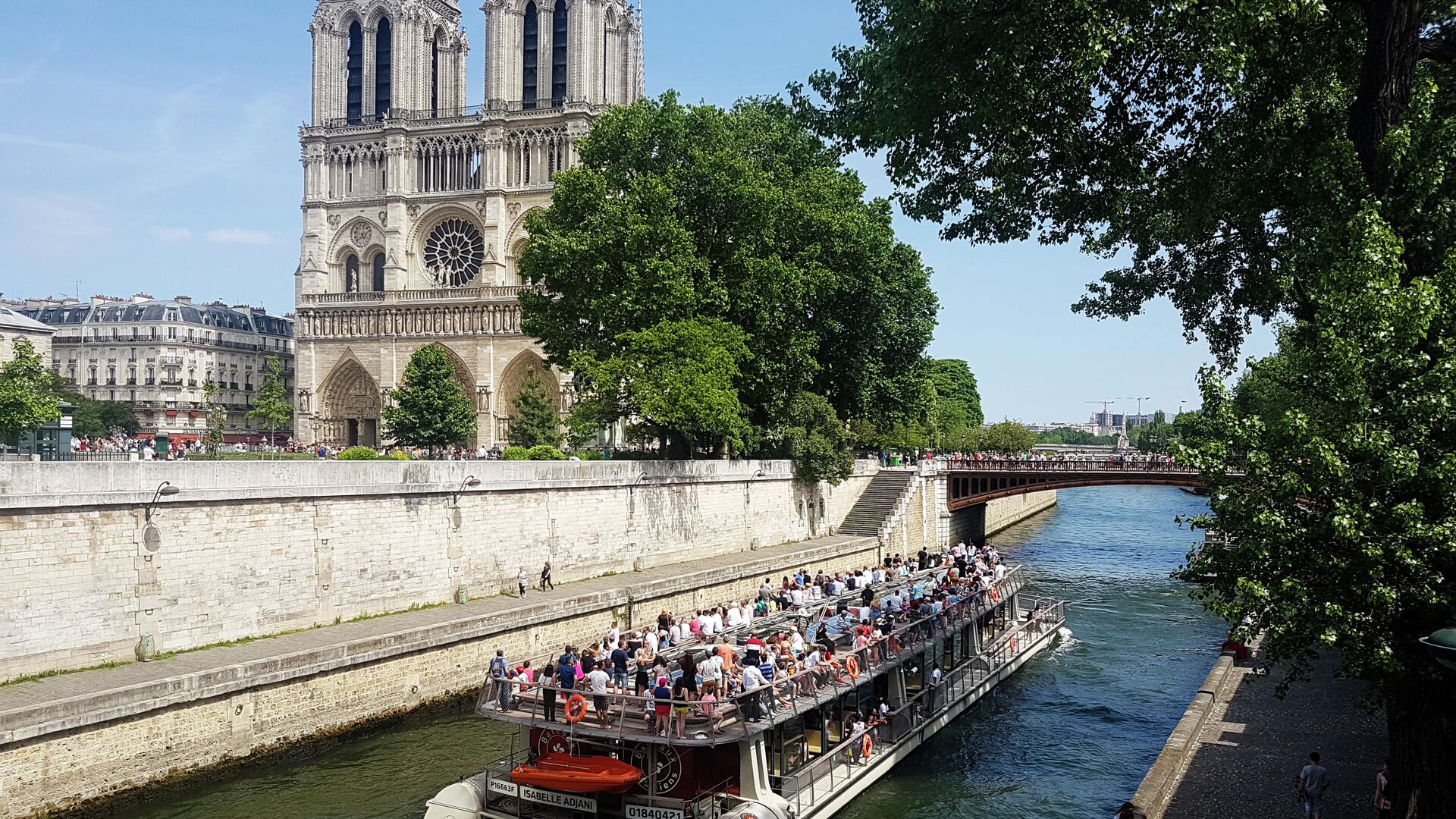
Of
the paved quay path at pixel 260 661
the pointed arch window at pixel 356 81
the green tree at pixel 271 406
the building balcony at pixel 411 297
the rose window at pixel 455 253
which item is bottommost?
the paved quay path at pixel 260 661

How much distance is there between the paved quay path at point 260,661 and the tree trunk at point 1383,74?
17.5 metres

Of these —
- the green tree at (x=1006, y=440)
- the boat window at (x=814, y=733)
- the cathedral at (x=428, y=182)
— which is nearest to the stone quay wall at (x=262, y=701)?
the boat window at (x=814, y=733)

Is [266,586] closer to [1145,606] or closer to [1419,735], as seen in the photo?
[1419,735]

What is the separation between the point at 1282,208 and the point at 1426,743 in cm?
714

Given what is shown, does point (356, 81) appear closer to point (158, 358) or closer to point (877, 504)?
point (158, 358)

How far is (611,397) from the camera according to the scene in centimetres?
3400

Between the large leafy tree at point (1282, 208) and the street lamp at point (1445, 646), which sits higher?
the large leafy tree at point (1282, 208)

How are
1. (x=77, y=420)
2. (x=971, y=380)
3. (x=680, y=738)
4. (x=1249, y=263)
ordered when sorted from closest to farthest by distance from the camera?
(x=680, y=738), (x=1249, y=263), (x=77, y=420), (x=971, y=380)

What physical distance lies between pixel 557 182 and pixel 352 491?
16.6 meters

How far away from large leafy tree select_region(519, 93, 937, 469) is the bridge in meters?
11.9

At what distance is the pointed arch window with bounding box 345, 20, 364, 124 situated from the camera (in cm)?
7669

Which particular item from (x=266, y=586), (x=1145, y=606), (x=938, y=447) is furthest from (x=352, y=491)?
(x=938, y=447)

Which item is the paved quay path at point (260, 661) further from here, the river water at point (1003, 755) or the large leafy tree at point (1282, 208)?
the large leafy tree at point (1282, 208)

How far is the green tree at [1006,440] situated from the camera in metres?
89.2
